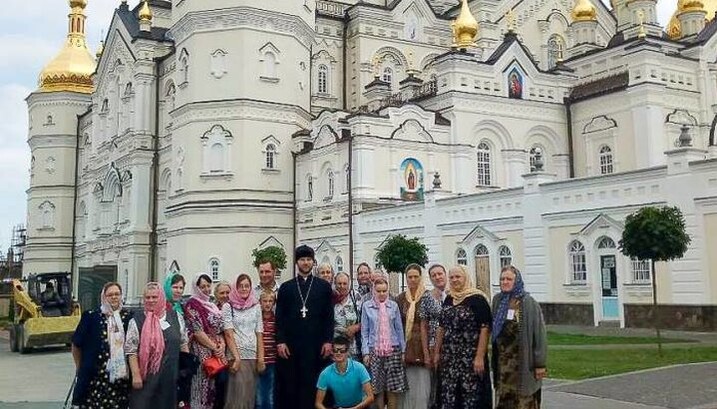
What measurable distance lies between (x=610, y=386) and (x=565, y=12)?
3222 centimetres

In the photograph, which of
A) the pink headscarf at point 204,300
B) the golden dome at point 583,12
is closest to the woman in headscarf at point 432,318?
the pink headscarf at point 204,300

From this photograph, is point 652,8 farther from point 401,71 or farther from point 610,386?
point 610,386

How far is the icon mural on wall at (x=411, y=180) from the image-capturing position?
94.7 feet

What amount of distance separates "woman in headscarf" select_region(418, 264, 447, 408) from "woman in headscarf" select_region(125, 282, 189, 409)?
2.37 meters

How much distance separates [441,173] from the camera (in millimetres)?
29609

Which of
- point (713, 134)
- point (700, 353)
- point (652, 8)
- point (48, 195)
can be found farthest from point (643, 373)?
point (48, 195)

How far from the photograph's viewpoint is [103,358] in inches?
272

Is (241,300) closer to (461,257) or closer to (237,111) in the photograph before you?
(461,257)

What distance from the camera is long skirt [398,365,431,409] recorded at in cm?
788

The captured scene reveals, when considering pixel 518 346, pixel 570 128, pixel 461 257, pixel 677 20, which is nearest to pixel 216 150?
pixel 461 257

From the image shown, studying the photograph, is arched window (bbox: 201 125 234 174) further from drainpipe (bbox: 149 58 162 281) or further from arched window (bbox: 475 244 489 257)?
arched window (bbox: 475 244 489 257)

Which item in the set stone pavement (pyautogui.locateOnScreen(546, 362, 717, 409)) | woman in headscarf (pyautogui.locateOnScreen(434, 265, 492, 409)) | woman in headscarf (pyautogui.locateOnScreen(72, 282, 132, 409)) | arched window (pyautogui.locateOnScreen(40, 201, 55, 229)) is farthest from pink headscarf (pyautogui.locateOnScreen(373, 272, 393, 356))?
arched window (pyautogui.locateOnScreen(40, 201, 55, 229))

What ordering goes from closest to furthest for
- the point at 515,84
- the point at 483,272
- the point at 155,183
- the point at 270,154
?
the point at 483,272 → the point at 515,84 → the point at 270,154 → the point at 155,183

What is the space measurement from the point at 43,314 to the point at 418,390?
17619 mm
